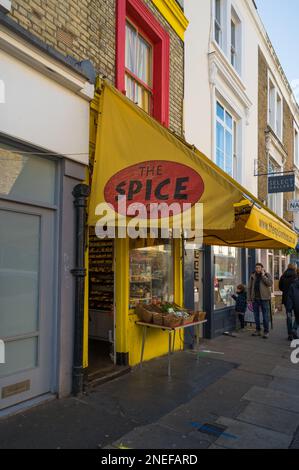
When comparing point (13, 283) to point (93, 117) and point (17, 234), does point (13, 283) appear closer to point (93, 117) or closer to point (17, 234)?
point (17, 234)

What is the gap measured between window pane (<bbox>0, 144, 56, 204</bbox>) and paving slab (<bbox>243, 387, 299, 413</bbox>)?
12.4 ft

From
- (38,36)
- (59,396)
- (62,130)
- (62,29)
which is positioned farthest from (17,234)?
(62,29)

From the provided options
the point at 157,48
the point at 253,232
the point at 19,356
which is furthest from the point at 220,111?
the point at 19,356

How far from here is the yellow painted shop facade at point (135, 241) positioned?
195 inches

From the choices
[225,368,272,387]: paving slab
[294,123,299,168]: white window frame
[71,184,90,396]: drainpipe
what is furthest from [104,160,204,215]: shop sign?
[294,123,299,168]: white window frame

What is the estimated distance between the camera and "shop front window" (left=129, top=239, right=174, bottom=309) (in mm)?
6775

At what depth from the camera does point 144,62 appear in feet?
24.8

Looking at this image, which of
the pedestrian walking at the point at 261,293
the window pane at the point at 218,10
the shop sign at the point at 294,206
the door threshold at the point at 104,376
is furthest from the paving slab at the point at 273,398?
the shop sign at the point at 294,206

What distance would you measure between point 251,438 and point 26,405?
252 centimetres

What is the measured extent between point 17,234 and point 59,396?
208 centimetres

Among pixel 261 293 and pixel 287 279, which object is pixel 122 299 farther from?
pixel 287 279

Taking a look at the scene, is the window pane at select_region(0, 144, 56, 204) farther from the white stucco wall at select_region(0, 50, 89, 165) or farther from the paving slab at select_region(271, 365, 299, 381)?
the paving slab at select_region(271, 365, 299, 381)

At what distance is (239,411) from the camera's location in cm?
479

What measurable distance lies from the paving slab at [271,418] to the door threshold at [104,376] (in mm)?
Result: 1991
